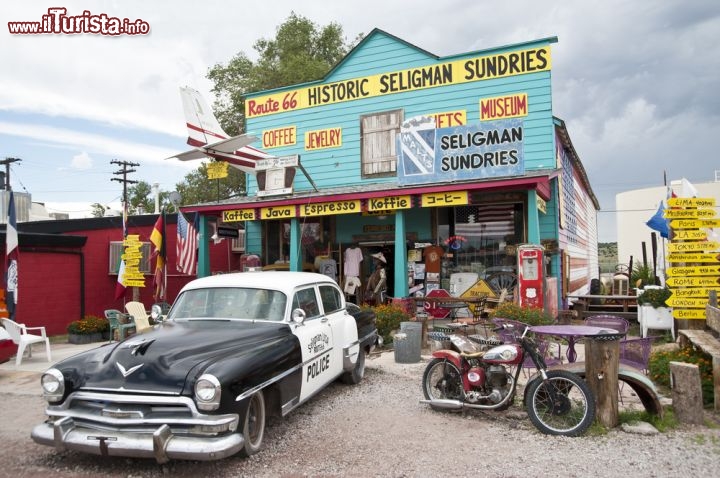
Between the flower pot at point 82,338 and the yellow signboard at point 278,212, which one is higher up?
Answer: the yellow signboard at point 278,212

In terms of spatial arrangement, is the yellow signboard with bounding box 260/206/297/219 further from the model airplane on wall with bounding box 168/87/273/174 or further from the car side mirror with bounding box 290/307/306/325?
the car side mirror with bounding box 290/307/306/325

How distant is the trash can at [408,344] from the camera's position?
28.4 ft

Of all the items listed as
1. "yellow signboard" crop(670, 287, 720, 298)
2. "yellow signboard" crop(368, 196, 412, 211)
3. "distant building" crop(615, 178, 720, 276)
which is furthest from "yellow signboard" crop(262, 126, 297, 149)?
"distant building" crop(615, 178, 720, 276)

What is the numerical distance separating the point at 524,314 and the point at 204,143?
400 inches

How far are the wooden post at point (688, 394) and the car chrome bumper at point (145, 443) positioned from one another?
4.43 meters

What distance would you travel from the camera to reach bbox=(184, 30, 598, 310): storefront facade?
1147 centimetres

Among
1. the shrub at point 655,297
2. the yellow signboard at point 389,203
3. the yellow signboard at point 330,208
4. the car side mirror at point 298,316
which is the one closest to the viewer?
the car side mirror at point 298,316

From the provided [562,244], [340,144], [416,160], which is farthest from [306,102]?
[562,244]

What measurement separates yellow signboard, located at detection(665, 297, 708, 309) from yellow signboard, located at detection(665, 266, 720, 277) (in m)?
0.36

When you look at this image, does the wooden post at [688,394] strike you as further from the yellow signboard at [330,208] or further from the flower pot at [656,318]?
the yellow signboard at [330,208]

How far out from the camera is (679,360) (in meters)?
6.72

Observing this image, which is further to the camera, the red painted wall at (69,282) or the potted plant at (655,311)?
the red painted wall at (69,282)

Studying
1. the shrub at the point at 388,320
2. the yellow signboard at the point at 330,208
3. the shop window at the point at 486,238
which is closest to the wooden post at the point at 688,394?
the shrub at the point at 388,320

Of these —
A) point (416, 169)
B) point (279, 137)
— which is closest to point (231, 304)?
point (416, 169)
